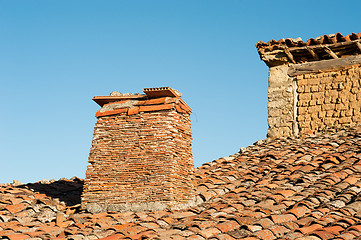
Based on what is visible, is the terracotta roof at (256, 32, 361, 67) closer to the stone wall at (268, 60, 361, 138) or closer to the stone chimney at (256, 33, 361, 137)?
the stone chimney at (256, 33, 361, 137)

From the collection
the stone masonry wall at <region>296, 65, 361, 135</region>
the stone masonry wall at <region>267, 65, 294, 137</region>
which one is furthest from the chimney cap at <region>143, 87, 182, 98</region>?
the stone masonry wall at <region>296, 65, 361, 135</region>

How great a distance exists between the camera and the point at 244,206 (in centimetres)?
543

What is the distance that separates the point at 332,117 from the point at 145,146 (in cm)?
519

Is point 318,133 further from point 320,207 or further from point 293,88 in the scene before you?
point 320,207

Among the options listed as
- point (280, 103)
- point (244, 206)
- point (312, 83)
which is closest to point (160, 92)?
point (244, 206)

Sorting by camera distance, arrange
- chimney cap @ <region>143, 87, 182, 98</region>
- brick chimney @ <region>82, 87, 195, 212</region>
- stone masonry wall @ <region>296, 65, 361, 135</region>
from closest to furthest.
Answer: brick chimney @ <region>82, 87, 195, 212</region> → chimney cap @ <region>143, 87, 182, 98</region> → stone masonry wall @ <region>296, 65, 361, 135</region>

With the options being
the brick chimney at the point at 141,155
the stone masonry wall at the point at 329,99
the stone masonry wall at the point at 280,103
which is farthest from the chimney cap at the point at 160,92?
the stone masonry wall at the point at 329,99

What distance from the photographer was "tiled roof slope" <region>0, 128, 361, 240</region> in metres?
4.45

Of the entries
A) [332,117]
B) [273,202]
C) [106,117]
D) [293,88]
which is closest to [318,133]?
[332,117]

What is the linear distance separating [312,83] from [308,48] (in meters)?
0.81

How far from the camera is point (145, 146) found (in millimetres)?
6051

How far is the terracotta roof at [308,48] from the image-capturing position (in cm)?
948

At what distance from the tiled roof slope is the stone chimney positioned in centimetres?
137

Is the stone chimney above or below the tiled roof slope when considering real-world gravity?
above
